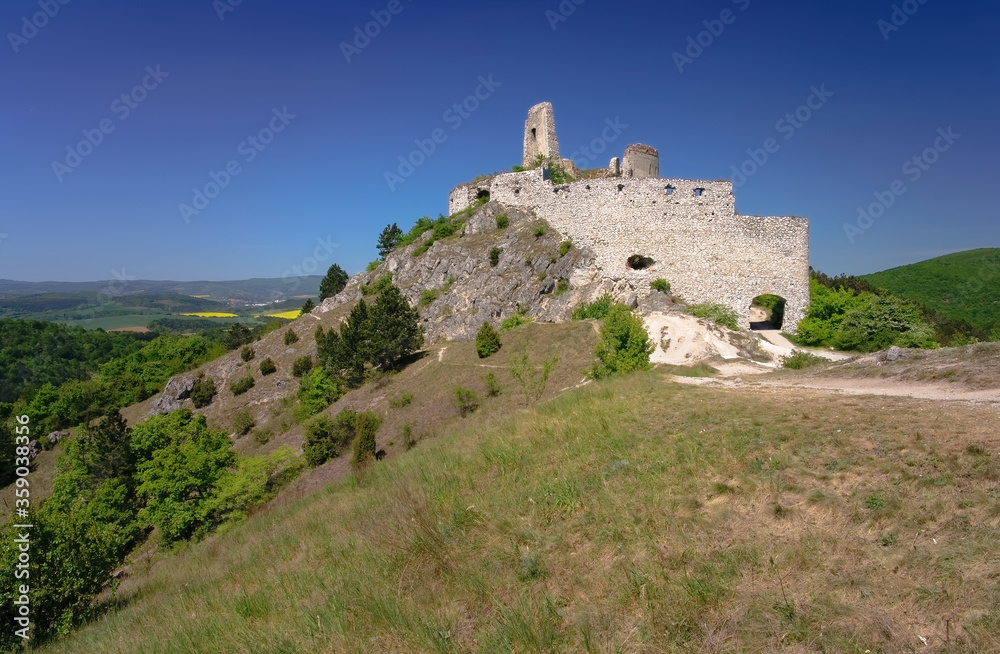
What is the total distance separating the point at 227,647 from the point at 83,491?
22.8 metres

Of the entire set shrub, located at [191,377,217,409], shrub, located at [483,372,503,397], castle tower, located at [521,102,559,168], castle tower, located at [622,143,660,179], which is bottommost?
shrub, located at [191,377,217,409]

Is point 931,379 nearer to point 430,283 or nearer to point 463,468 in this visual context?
point 463,468

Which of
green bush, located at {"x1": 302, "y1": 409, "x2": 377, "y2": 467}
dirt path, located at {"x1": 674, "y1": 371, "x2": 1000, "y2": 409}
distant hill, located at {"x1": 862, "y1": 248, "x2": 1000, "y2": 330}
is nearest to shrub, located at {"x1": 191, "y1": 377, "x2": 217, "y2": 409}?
green bush, located at {"x1": 302, "y1": 409, "x2": 377, "y2": 467}

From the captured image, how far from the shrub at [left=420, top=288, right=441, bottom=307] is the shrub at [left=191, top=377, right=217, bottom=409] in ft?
65.7

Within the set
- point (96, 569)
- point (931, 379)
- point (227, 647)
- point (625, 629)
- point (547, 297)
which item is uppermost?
point (547, 297)

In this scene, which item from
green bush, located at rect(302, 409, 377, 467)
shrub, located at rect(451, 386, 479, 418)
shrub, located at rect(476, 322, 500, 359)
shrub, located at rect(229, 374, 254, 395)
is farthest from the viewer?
shrub, located at rect(229, 374, 254, 395)

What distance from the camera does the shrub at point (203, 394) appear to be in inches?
1580

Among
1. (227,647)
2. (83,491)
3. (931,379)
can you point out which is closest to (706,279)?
(931,379)

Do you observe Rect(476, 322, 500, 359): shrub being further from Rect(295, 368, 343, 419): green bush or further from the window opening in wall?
Rect(295, 368, 343, 419): green bush

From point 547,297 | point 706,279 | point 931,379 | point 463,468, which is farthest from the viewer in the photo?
point 547,297

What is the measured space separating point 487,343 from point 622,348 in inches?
469

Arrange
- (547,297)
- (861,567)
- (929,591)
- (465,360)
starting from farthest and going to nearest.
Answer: (547,297) → (465,360) → (861,567) → (929,591)

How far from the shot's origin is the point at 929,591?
13.5 ft

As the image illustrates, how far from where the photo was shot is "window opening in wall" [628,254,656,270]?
2880 cm
